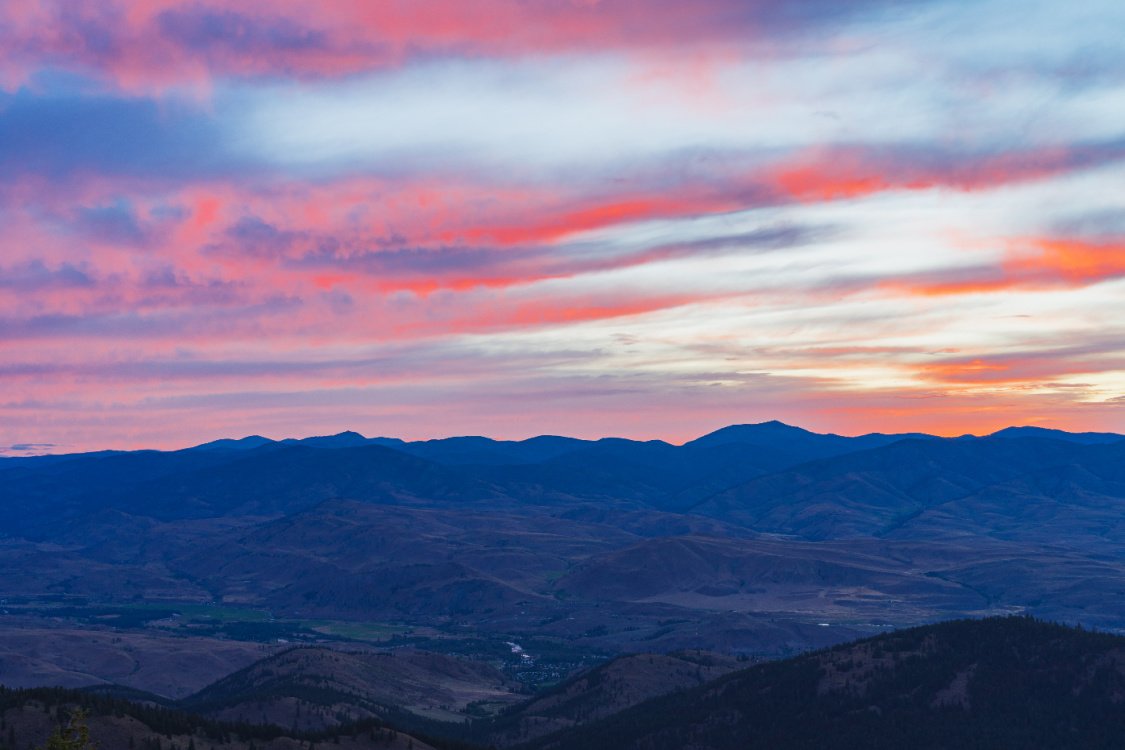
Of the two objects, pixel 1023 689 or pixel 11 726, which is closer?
pixel 11 726

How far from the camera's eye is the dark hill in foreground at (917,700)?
524 ft

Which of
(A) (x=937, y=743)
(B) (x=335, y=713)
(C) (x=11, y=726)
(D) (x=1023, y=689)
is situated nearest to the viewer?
(C) (x=11, y=726)

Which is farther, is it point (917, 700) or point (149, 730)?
point (917, 700)

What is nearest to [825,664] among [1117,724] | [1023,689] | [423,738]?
[1023,689]

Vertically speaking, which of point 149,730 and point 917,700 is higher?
point 149,730

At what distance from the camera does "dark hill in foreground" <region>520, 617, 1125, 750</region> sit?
159750mm

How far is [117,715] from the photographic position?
121 metres

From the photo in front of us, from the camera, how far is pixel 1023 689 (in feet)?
553

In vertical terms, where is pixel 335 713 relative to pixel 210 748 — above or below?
below

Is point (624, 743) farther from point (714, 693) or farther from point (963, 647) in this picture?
point (963, 647)

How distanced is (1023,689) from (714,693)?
154ft

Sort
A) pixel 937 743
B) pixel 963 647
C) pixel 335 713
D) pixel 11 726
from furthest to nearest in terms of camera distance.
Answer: pixel 335 713 < pixel 963 647 < pixel 937 743 < pixel 11 726

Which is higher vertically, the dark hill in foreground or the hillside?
the hillside

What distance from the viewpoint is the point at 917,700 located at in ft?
557
